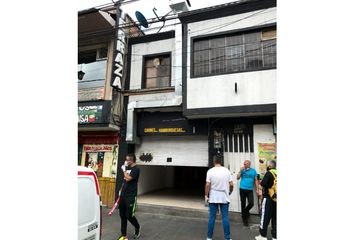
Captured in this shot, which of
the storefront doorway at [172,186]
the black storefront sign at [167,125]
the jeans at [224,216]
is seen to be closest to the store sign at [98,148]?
the black storefront sign at [167,125]

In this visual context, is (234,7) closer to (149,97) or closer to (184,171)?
(149,97)

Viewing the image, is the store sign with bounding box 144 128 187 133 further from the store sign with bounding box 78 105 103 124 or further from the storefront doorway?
the store sign with bounding box 78 105 103 124

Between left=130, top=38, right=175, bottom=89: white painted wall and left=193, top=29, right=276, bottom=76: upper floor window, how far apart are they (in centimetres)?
167

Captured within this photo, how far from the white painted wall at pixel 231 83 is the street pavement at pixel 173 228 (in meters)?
3.55

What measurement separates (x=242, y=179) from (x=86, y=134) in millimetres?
6491

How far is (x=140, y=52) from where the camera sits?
10.1m

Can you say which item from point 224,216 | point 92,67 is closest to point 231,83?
point 224,216

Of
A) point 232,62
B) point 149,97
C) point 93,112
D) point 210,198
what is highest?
point 232,62

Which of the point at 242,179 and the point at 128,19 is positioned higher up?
the point at 128,19

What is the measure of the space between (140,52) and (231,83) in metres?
4.32

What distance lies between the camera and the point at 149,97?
9.48 metres

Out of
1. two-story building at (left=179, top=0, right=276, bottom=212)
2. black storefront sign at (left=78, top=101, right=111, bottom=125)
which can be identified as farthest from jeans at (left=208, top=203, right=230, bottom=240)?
black storefront sign at (left=78, top=101, right=111, bottom=125)

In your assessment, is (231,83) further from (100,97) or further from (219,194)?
(100,97)

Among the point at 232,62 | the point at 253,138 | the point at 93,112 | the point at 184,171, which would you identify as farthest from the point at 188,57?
the point at 184,171
